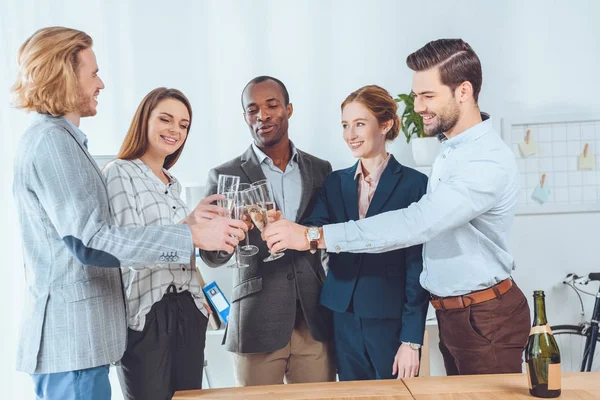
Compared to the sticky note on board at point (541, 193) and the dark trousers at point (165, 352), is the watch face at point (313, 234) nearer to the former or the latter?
the dark trousers at point (165, 352)

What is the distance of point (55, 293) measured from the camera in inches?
67.9

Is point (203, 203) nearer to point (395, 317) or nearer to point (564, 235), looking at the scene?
point (395, 317)

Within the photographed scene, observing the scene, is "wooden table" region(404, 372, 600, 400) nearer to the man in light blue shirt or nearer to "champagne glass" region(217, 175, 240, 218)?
the man in light blue shirt

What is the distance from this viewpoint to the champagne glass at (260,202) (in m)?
1.92

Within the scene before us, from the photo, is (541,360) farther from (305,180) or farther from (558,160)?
(558,160)

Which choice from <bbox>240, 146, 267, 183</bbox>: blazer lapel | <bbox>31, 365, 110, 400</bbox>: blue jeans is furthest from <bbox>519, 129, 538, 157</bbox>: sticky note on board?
<bbox>31, 365, 110, 400</bbox>: blue jeans

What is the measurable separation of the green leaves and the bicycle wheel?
53.3 inches

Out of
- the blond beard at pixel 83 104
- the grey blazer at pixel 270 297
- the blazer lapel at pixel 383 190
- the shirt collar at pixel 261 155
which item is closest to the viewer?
the blond beard at pixel 83 104

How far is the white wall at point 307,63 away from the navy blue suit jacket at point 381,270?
115 centimetres

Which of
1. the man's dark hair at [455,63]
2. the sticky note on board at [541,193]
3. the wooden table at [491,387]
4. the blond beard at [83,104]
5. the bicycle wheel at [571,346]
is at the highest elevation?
the man's dark hair at [455,63]

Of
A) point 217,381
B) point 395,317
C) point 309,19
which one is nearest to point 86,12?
point 309,19

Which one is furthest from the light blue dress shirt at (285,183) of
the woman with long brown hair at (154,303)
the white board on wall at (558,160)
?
the white board on wall at (558,160)

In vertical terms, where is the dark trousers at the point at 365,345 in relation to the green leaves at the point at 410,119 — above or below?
below

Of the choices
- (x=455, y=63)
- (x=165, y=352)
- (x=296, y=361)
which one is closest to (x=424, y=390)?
(x=165, y=352)
